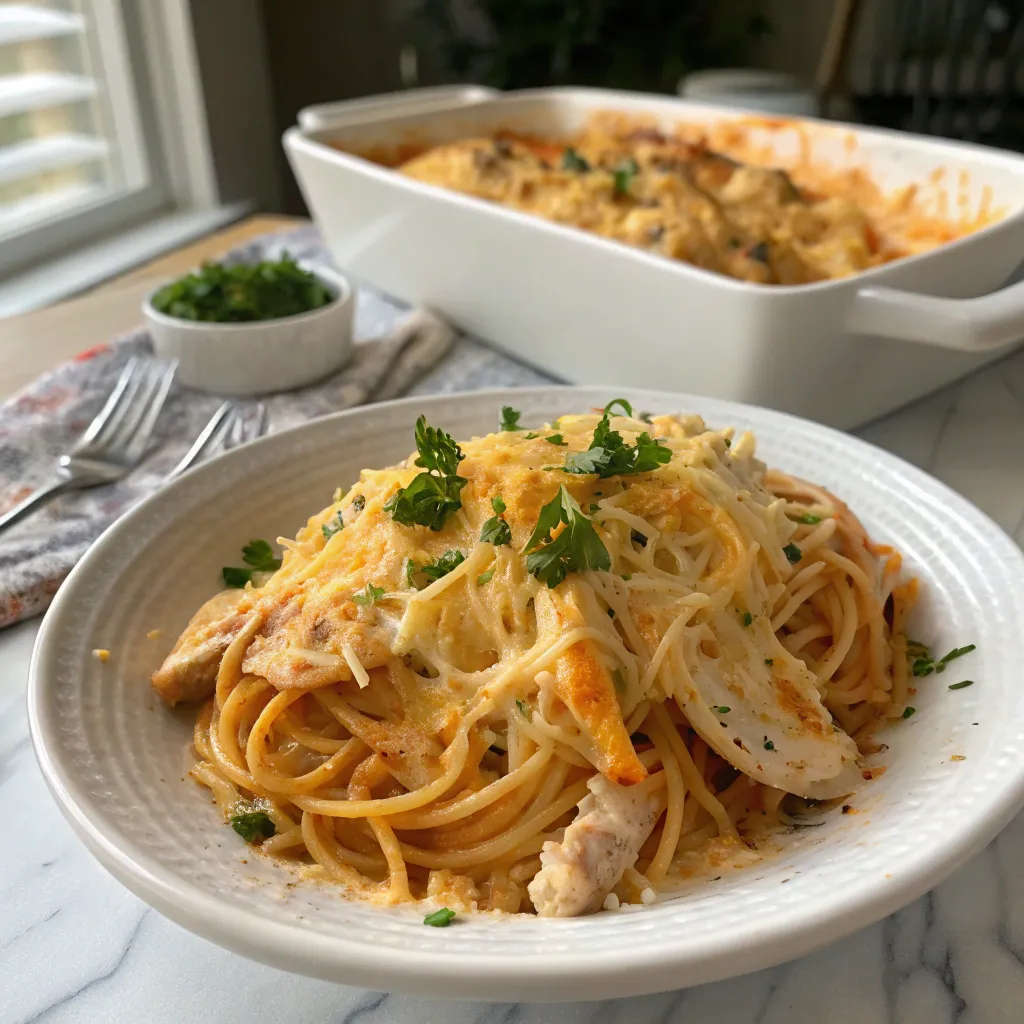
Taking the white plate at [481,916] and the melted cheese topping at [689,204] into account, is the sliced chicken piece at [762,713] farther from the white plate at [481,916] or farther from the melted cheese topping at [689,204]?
the melted cheese topping at [689,204]

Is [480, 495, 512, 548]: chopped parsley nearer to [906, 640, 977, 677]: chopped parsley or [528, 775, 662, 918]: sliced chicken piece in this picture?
[528, 775, 662, 918]: sliced chicken piece

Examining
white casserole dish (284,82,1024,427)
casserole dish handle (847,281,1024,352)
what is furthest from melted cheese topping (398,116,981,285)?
casserole dish handle (847,281,1024,352)

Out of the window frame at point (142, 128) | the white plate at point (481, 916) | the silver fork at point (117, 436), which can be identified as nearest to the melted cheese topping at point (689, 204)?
the white plate at point (481, 916)

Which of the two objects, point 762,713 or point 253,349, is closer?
point 762,713

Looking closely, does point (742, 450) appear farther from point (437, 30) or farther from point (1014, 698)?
point (437, 30)

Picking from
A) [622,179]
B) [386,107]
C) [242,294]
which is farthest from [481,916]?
[386,107]

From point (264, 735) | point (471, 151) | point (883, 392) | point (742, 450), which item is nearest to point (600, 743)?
point (264, 735)

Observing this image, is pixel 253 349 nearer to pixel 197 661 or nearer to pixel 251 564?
pixel 251 564
